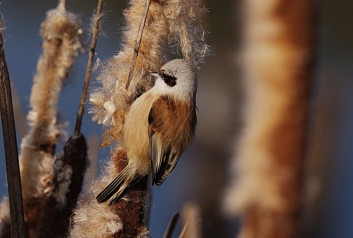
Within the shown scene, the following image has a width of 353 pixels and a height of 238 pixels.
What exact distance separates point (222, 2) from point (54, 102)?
4.77 feet

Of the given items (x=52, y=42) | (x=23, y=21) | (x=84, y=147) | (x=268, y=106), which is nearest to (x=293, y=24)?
(x=268, y=106)

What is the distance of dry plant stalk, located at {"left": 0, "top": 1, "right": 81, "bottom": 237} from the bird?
229 millimetres

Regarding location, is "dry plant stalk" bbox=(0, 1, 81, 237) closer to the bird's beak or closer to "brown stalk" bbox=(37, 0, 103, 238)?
"brown stalk" bbox=(37, 0, 103, 238)

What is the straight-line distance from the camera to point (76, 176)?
1.45 m

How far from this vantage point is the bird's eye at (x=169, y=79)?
150cm

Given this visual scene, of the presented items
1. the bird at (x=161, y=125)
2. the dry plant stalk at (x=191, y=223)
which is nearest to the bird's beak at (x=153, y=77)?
the bird at (x=161, y=125)

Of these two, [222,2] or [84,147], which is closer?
[84,147]

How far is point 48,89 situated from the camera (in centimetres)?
160

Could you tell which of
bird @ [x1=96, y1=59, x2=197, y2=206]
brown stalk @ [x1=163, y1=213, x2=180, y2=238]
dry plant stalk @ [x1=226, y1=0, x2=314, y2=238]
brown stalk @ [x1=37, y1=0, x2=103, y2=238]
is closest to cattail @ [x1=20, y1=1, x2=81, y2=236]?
brown stalk @ [x1=37, y1=0, x2=103, y2=238]

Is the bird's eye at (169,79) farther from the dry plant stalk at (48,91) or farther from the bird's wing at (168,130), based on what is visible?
the dry plant stalk at (48,91)

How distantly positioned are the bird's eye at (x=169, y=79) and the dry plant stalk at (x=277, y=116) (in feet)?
1.96

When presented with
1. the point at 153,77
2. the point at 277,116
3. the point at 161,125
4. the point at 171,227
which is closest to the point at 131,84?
the point at 153,77

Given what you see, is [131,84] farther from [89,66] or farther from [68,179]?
[68,179]

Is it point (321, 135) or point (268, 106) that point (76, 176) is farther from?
point (268, 106)
